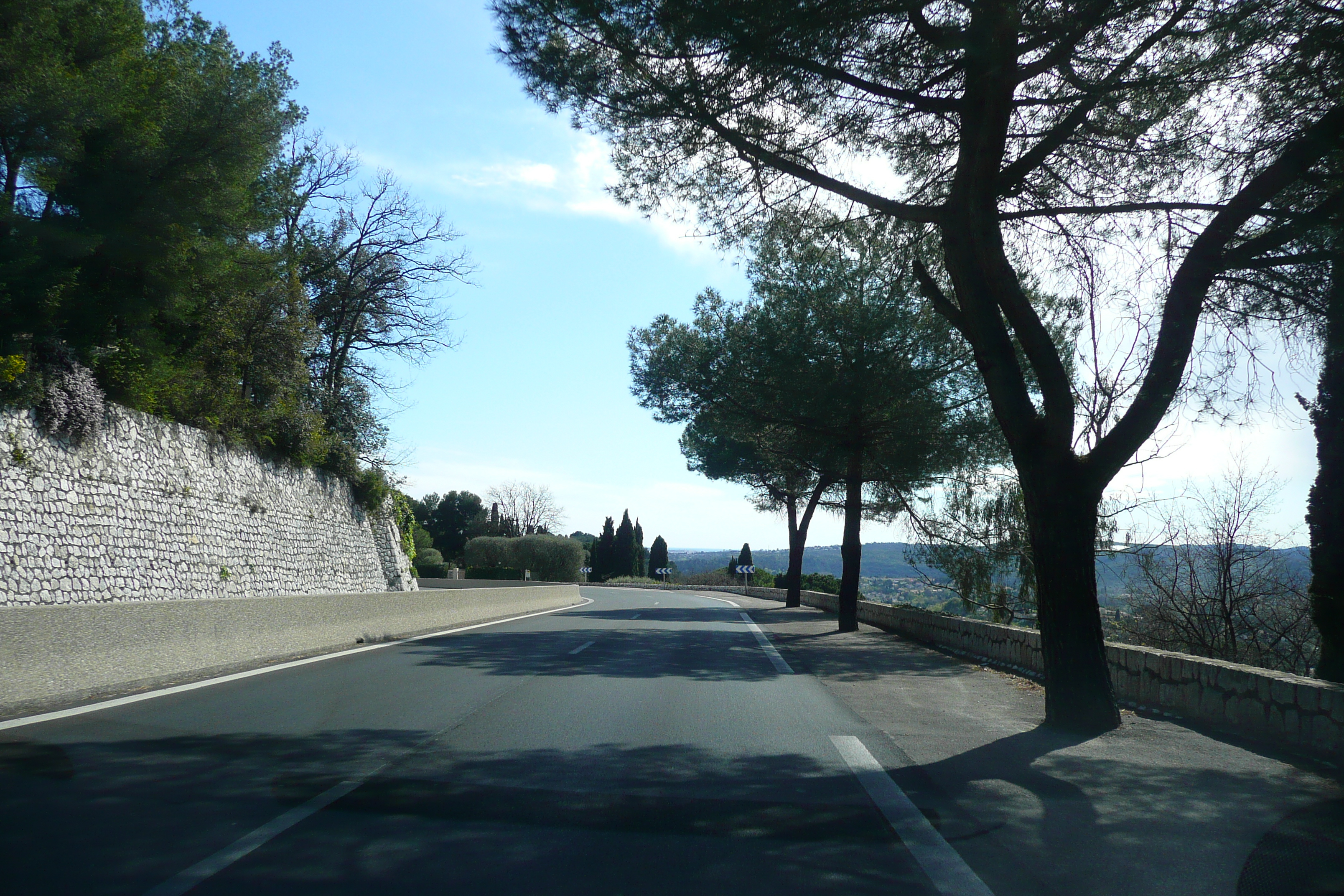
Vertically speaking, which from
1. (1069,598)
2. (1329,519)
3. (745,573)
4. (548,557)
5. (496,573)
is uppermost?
(1329,519)

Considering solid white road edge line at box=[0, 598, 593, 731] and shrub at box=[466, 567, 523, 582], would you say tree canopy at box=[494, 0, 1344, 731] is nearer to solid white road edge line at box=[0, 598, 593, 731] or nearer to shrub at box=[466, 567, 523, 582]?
solid white road edge line at box=[0, 598, 593, 731]

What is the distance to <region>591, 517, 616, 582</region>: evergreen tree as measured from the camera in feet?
304

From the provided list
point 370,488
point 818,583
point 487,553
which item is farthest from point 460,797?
point 487,553

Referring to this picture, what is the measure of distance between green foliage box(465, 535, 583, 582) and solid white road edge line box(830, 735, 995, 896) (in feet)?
203

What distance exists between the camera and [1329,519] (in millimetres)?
10078

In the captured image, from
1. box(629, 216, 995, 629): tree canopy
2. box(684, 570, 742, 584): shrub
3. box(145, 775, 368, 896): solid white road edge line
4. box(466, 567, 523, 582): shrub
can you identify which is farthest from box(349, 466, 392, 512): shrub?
box(684, 570, 742, 584): shrub

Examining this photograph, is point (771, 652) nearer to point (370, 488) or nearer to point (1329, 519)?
point (1329, 519)

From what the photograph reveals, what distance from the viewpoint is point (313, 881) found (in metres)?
4.22

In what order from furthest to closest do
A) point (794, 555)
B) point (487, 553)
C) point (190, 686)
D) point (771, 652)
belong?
point (487, 553) → point (794, 555) → point (771, 652) → point (190, 686)

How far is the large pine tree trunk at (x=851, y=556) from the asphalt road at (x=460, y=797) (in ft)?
42.0

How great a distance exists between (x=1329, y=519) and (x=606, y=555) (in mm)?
85106

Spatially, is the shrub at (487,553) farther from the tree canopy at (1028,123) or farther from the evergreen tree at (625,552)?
the tree canopy at (1028,123)

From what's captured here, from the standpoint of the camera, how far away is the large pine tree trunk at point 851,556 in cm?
2267

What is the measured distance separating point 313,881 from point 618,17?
8254 mm
